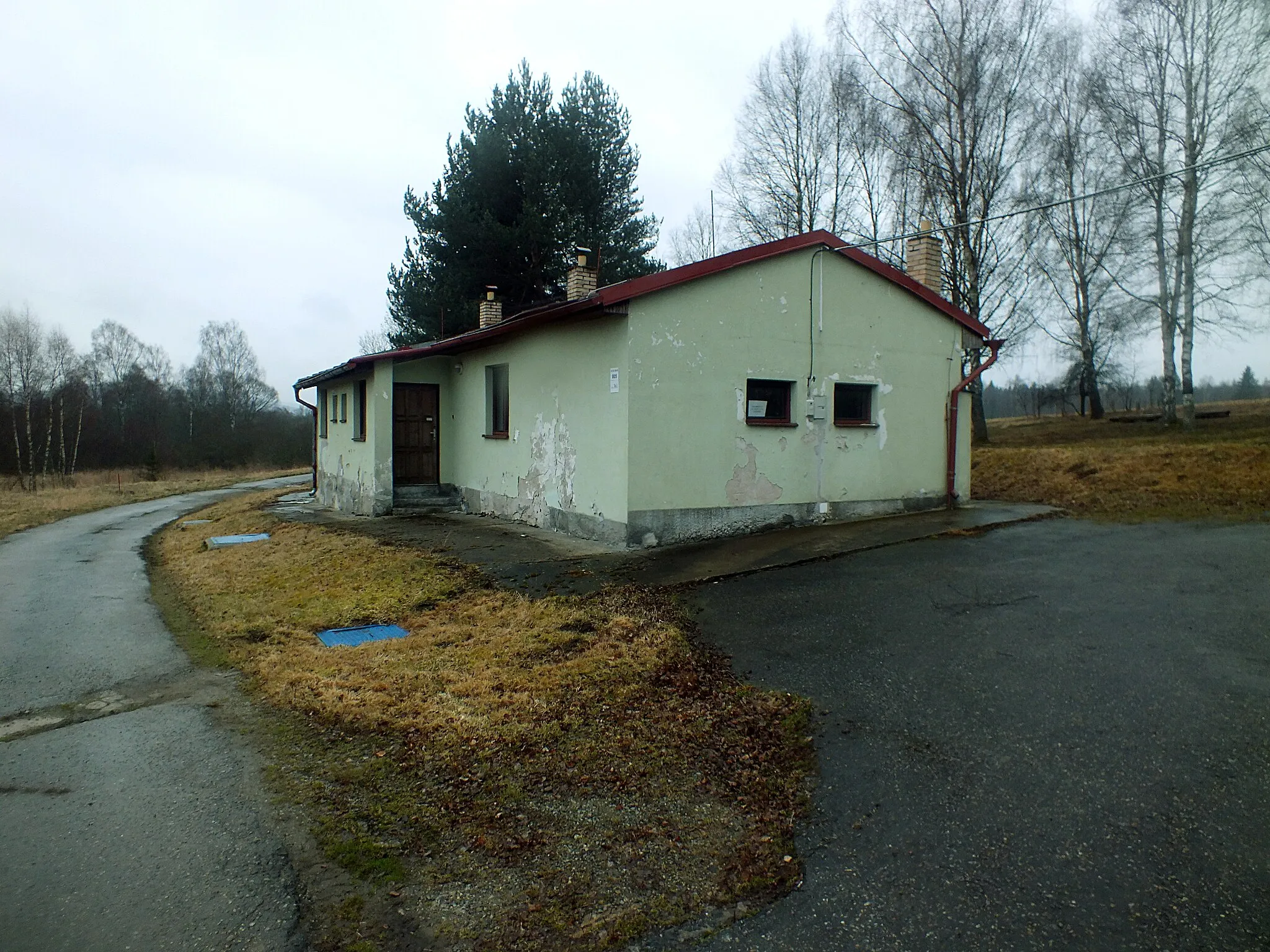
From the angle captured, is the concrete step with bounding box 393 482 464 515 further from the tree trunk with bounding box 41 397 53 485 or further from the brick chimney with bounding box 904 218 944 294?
the tree trunk with bounding box 41 397 53 485

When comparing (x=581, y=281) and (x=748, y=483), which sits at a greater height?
(x=581, y=281)

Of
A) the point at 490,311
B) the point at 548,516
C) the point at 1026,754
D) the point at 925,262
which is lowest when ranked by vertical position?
the point at 1026,754

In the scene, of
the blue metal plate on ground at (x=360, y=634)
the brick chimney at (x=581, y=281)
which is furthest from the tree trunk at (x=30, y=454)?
the blue metal plate on ground at (x=360, y=634)

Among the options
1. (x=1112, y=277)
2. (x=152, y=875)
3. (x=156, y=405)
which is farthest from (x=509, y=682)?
(x=156, y=405)

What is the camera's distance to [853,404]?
12.9 meters

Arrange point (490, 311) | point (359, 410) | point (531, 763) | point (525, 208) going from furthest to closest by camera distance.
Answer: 1. point (525, 208)
2. point (490, 311)
3. point (359, 410)
4. point (531, 763)

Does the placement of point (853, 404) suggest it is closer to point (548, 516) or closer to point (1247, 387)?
point (548, 516)

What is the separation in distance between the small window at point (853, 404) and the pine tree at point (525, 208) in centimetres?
1318

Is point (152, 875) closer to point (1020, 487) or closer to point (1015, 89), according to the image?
point (1020, 487)

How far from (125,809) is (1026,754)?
4.68 meters

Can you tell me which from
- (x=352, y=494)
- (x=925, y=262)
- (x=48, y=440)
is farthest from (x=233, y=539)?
(x=48, y=440)

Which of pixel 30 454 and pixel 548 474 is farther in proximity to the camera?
pixel 30 454

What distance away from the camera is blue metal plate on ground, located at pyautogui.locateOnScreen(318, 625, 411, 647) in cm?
740

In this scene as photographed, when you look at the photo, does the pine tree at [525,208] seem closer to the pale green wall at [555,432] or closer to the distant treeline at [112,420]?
the pale green wall at [555,432]
